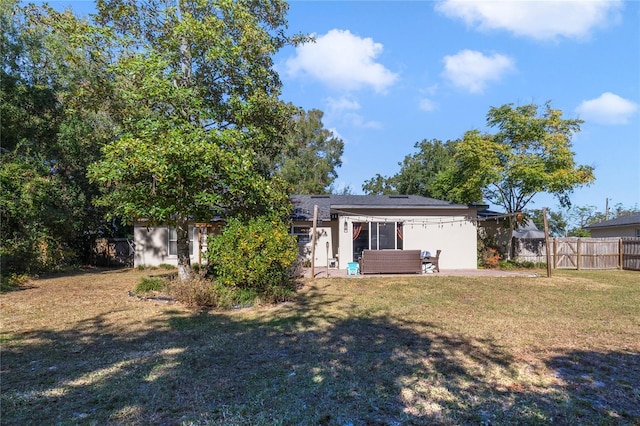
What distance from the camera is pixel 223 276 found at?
841cm

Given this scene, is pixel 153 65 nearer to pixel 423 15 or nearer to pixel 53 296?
pixel 53 296

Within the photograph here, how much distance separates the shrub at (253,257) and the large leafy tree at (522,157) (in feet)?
37.3

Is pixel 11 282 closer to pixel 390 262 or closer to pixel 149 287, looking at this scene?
pixel 149 287

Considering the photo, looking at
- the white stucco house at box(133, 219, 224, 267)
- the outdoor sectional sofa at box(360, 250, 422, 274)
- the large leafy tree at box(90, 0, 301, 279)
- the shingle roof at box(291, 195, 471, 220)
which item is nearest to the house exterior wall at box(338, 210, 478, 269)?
the shingle roof at box(291, 195, 471, 220)

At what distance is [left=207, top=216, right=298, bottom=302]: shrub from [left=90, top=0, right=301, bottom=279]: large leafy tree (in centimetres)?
99

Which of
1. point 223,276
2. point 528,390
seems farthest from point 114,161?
point 528,390

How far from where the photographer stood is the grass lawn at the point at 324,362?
3.19 m

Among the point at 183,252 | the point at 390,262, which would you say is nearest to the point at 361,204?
the point at 390,262

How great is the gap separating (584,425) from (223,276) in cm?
693

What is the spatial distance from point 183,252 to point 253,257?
8.30 feet

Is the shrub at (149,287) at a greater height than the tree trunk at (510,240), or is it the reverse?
the tree trunk at (510,240)

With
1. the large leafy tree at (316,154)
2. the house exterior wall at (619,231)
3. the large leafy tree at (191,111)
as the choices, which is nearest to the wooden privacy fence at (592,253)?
the house exterior wall at (619,231)

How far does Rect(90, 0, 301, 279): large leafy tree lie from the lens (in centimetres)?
801

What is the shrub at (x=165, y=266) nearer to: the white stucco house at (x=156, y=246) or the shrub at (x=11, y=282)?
the white stucco house at (x=156, y=246)
